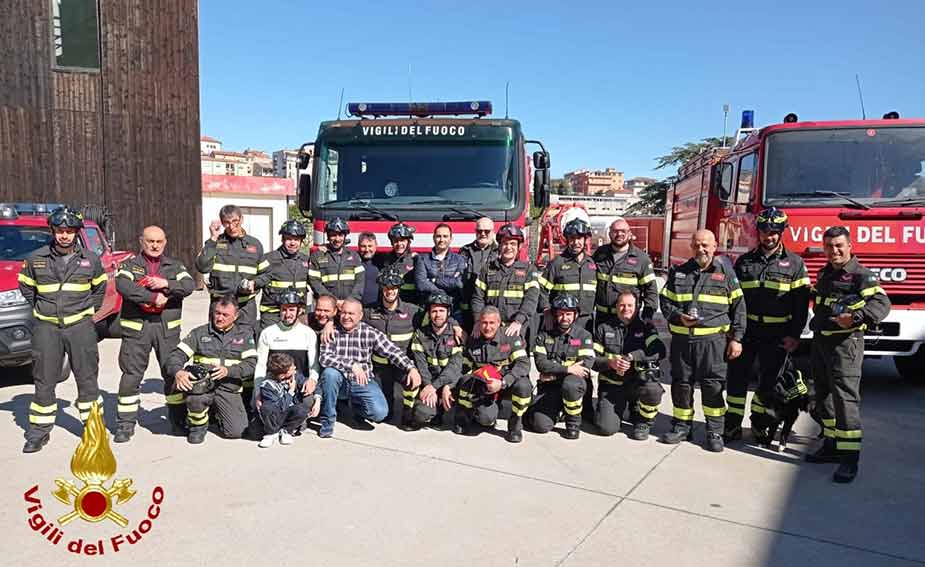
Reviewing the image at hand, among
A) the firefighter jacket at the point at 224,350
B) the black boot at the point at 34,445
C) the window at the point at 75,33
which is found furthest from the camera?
the window at the point at 75,33

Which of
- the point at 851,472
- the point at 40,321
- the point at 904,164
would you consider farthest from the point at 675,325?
the point at 40,321

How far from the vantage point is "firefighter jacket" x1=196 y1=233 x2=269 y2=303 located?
5613 millimetres

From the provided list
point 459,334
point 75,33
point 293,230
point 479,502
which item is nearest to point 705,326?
point 459,334

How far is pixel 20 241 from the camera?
287 inches

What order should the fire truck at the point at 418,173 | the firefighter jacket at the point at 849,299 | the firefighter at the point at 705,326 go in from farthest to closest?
the fire truck at the point at 418,173 < the firefighter at the point at 705,326 < the firefighter jacket at the point at 849,299

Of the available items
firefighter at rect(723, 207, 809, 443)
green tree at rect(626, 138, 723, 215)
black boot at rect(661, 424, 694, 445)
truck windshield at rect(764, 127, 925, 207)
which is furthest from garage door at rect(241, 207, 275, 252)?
firefighter at rect(723, 207, 809, 443)

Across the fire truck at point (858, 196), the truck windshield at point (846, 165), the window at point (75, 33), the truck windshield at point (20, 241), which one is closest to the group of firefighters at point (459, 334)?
the fire truck at point (858, 196)

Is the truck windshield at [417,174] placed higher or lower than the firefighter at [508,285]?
higher

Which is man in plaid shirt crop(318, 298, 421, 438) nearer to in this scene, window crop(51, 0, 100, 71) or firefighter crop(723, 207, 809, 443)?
firefighter crop(723, 207, 809, 443)

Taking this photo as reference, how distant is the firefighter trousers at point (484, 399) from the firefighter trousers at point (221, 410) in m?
1.68

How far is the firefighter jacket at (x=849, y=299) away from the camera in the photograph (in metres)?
4.46

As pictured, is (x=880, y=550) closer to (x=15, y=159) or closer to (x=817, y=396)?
(x=817, y=396)

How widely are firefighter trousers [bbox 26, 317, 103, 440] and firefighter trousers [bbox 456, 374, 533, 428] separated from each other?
2617 millimetres

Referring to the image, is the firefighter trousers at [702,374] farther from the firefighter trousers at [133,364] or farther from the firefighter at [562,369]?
the firefighter trousers at [133,364]
